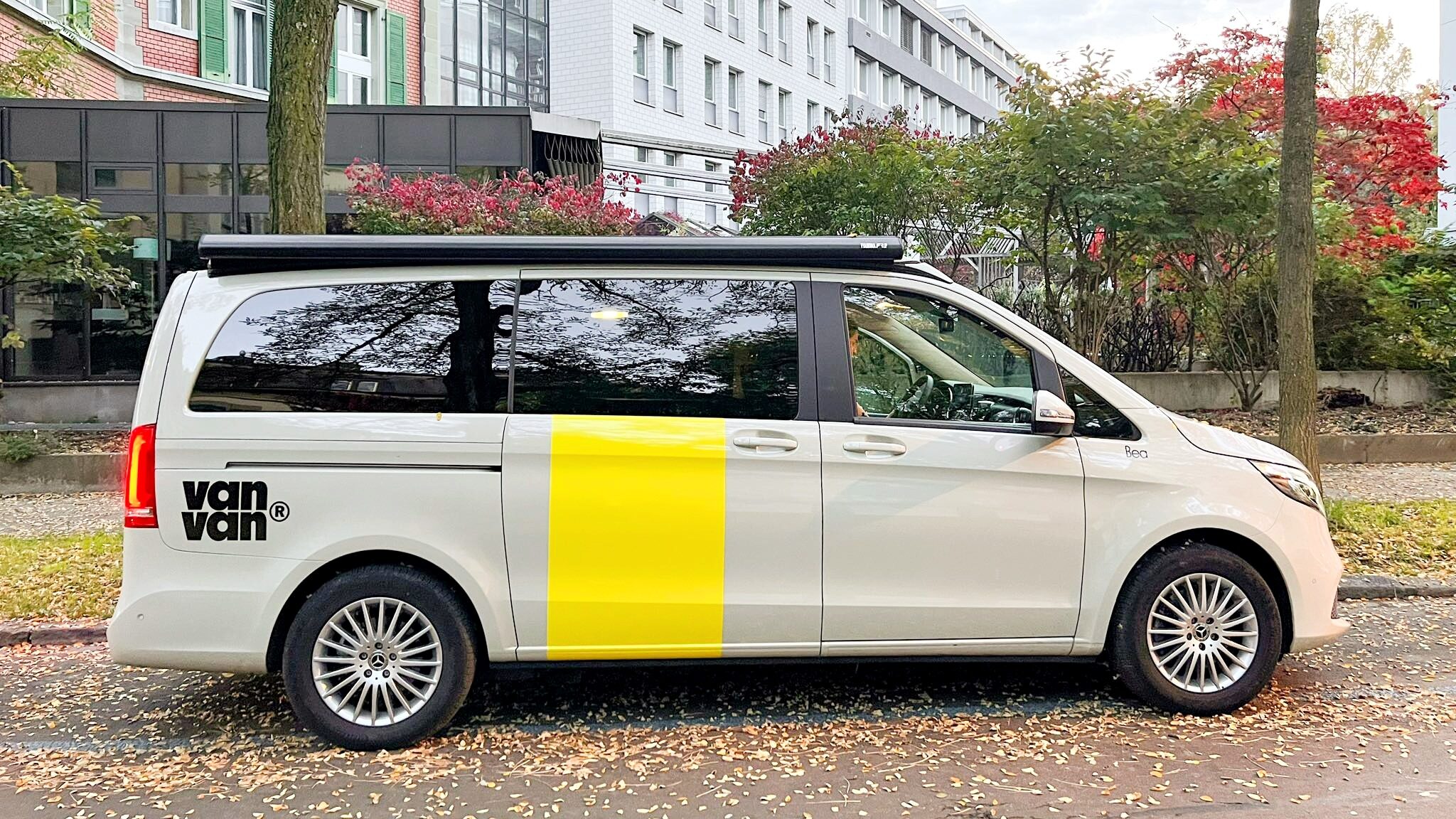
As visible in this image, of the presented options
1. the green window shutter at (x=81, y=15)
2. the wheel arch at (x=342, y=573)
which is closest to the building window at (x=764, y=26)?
the green window shutter at (x=81, y=15)

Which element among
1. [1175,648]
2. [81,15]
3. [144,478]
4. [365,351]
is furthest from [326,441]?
[81,15]

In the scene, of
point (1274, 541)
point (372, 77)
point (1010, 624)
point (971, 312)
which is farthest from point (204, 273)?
point (372, 77)

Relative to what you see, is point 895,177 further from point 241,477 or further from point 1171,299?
point 241,477

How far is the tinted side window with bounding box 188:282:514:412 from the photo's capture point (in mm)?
4625

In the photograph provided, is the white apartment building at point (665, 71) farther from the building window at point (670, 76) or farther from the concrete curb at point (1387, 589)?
the concrete curb at point (1387, 589)

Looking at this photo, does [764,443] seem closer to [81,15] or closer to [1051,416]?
[1051,416]

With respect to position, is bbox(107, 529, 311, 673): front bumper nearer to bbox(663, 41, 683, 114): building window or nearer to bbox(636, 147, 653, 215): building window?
bbox(636, 147, 653, 215): building window

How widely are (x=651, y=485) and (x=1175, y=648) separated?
223 cm

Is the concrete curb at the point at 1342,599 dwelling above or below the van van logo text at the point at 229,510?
below

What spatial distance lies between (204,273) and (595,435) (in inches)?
67.6

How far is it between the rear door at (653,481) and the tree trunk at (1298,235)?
459cm

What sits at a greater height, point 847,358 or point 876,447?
point 847,358

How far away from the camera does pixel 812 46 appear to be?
45.2 meters

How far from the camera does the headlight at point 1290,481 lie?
4.96 m
